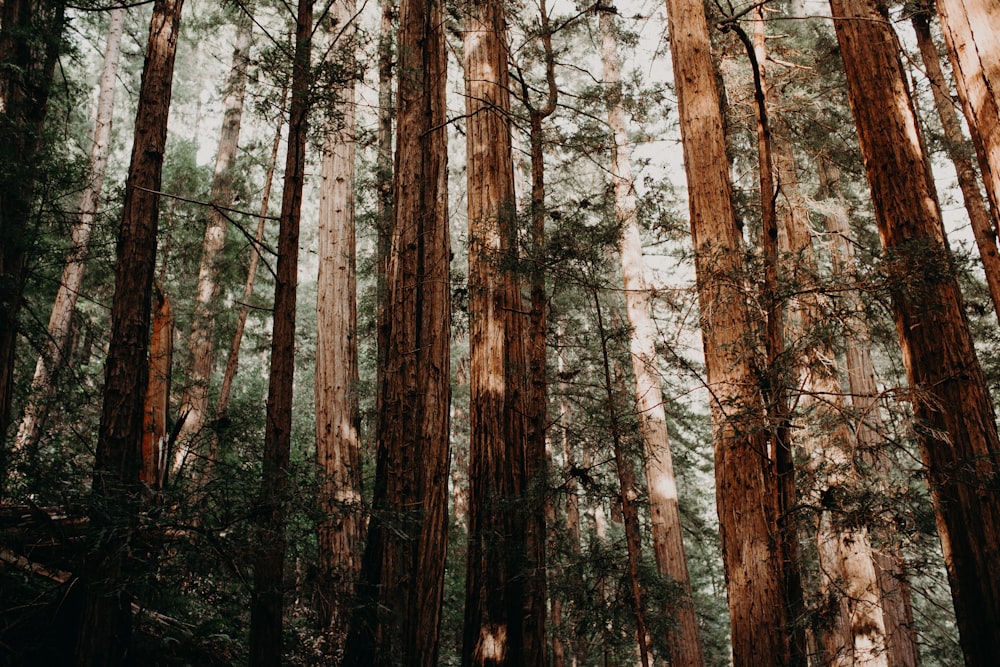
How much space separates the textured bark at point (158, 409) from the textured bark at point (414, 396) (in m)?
2.12

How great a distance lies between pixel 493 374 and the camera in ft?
20.9

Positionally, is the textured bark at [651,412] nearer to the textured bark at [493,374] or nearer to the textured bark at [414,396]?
the textured bark at [493,374]

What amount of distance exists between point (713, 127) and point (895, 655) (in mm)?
9689

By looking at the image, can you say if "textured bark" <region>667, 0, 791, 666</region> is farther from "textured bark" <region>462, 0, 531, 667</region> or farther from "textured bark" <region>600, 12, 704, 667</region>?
"textured bark" <region>600, 12, 704, 667</region>

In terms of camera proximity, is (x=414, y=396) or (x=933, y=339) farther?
(x=414, y=396)

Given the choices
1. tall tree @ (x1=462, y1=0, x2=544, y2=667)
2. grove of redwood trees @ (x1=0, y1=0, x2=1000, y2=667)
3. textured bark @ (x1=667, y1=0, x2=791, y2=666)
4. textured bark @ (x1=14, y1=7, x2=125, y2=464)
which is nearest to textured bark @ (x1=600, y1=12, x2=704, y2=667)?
grove of redwood trees @ (x1=0, y1=0, x2=1000, y2=667)

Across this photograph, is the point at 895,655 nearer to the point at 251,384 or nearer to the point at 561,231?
the point at 561,231

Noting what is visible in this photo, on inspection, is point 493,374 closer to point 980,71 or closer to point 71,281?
point 980,71

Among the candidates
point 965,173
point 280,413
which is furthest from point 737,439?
point 965,173

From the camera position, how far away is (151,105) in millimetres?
4953

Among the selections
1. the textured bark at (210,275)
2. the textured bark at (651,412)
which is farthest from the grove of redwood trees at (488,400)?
the textured bark at (210,275)

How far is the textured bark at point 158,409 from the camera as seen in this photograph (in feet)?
19.6

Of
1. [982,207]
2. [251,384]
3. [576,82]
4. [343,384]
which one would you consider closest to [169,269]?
[251,384]

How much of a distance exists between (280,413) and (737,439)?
3328 millimetres
